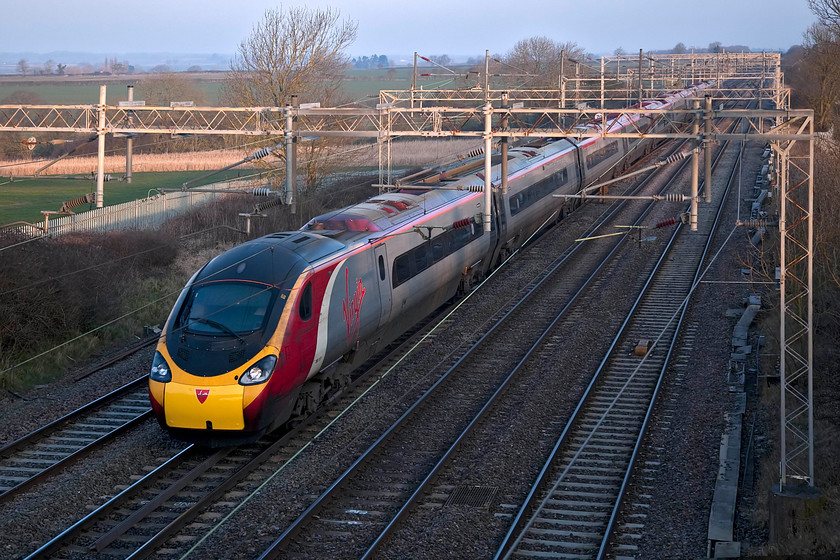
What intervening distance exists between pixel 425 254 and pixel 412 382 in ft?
10.7

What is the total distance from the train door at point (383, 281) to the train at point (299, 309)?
2 centimetres

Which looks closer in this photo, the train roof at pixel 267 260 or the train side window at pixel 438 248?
the train roof at pixel 267 260

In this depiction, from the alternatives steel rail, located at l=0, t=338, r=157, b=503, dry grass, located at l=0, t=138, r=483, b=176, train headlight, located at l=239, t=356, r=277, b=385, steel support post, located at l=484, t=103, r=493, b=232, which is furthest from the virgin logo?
dry grass, located at l=0, t=138, r=483, b=176

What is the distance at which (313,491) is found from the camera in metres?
11.7

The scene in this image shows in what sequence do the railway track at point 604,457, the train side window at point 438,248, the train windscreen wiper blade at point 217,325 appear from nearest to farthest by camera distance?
the railway track at point 604,457
the train windscreen wiper blade at point 217,325
the train side window at point 438,248

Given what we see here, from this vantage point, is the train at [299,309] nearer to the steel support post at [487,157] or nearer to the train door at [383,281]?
the train door at [383,281]

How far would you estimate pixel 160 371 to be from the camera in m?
12.5

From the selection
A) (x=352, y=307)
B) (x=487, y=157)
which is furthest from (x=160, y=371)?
(x=487, y=157)

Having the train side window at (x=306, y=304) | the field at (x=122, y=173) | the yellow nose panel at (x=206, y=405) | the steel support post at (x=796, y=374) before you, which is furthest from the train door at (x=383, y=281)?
the field at (x=122, y=173)

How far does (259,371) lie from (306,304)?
1430 mm

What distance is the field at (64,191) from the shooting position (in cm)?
3834

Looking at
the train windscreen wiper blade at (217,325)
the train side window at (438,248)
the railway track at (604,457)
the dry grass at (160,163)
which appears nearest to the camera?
the railway track at (604,457)

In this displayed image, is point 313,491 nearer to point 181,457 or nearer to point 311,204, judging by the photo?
point 181,457

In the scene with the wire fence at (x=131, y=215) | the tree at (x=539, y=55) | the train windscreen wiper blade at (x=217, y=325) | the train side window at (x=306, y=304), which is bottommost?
the train windscreen wiper blade at (x=217, y=325)
